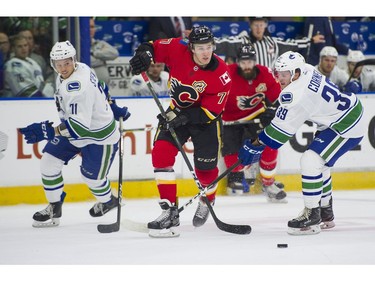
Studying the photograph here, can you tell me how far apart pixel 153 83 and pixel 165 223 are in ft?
7.58

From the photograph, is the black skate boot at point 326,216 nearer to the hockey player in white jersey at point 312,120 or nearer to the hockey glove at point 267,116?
the hockey player in white jersey at point 312,120

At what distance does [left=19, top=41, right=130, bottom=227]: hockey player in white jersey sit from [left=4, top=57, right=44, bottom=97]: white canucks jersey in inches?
52.0

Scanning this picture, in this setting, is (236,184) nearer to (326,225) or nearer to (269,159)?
(269,159)

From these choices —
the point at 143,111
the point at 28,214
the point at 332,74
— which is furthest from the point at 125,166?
the point at 332,74

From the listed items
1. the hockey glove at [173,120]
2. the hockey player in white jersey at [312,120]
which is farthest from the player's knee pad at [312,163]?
the hockey glove at [173,120]

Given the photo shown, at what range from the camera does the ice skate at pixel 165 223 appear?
609 cm

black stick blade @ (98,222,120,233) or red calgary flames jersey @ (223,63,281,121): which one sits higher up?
red calgary flames jersey @ (223,63,281,121)

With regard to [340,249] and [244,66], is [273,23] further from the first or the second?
[340,249]

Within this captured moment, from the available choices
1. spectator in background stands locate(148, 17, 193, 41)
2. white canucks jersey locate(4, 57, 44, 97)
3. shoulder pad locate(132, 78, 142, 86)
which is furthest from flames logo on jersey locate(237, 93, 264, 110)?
A: white canucks jersey locate(4, 57, 44, 97)

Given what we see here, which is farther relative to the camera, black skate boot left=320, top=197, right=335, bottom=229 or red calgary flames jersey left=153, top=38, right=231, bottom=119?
black skate boot left=320, top=197, right=335, bottom=229

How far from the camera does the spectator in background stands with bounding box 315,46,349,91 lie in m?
8.55

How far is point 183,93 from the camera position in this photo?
619 cm

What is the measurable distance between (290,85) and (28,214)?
2255 mm

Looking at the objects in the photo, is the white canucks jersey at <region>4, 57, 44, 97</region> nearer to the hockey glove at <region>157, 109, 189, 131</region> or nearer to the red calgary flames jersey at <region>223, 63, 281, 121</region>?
the red calgary flames jersey at <region>223, 63, 281, 121</region>
